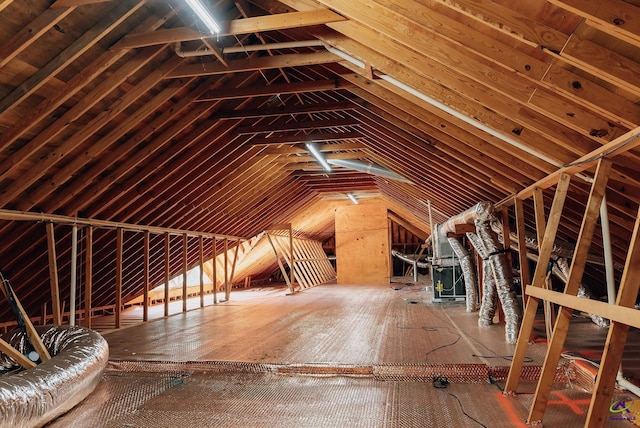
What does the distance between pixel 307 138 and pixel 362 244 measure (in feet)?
30.0

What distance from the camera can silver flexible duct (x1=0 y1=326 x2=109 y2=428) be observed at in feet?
8.82

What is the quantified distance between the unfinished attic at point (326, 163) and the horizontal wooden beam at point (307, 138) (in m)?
0.03

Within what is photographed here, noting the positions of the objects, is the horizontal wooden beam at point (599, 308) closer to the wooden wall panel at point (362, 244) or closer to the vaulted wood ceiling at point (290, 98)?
the vaulted wood ceiling at point (290, 98)

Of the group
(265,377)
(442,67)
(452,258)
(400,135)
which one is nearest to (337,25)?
(442,67)

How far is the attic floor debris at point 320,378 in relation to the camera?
9.87 ft

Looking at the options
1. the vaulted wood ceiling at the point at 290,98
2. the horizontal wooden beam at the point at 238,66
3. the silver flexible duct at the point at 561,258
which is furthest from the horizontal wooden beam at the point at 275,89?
the silver flexible duct at the point at 561,258

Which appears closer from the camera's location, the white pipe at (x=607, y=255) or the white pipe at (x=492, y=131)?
the white pipe at (x=607, y=255)

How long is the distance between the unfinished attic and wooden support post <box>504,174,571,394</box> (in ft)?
0.07

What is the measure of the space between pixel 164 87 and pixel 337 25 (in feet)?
8.72

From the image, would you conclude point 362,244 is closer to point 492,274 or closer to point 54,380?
point 492,274

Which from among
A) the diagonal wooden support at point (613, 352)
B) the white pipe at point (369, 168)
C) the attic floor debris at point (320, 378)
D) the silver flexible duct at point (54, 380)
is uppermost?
the white pipe at point (369, 168)

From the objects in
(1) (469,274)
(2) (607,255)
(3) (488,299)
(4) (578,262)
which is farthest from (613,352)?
(1) (469,274)

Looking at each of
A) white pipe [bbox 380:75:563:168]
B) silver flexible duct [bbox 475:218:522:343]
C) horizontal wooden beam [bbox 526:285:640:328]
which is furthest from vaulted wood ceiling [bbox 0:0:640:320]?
horizontal wooden beam [bbox 526:285:640:328]

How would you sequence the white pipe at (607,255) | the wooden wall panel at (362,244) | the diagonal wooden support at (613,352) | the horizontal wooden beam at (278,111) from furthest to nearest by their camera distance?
the wooden wall panel at (362,244)
the horizontal wooden beam at (278,111)
the white pipe at (607,255)
the diagonal wooden support at (613,352)
